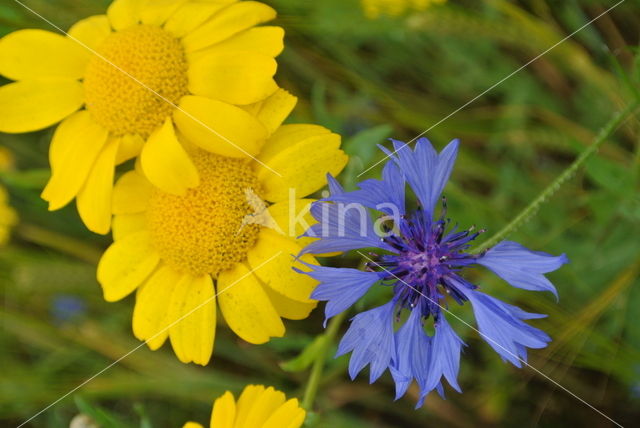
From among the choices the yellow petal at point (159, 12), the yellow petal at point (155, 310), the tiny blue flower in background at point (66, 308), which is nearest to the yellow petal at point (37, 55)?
the yellow petal at point (159, 12)

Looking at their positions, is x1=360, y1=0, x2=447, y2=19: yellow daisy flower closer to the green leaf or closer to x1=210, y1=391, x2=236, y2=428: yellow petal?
the green leaf

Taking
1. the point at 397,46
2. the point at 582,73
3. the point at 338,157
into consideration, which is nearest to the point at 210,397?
the point at 338,157

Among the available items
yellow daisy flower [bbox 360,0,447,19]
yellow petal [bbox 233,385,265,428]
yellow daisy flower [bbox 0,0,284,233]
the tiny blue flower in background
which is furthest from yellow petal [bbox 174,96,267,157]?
the tiny blue flower in background

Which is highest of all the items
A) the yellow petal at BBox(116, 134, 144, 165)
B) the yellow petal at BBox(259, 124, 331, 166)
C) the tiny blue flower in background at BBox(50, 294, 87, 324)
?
the yellow petal at BBox(259, 124, 331, 166)

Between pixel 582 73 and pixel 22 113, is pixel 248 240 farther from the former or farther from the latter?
pixel 582 73

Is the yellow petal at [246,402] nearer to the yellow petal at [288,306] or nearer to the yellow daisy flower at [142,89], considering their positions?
the yellow petal at [288,306]
